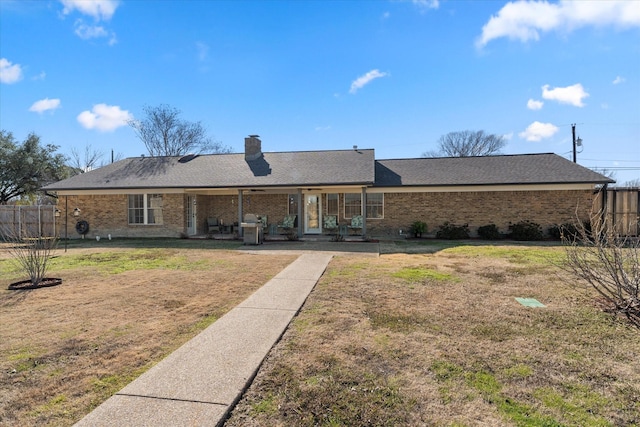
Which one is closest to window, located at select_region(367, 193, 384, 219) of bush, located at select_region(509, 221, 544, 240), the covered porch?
the covered porch

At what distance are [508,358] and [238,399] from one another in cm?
287

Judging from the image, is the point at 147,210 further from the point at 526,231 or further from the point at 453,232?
the point at 526,231

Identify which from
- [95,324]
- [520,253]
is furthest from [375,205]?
[95,324]

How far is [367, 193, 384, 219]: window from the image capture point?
17.0m

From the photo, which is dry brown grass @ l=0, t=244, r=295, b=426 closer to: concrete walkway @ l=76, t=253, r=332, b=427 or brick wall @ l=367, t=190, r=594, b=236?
concrete walkway @ l=76, t=253, r=332, b=427

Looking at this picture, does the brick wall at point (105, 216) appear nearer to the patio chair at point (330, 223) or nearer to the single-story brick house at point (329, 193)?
the single-story brick house at point (329, 193)

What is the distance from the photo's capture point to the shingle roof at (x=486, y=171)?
15.6m

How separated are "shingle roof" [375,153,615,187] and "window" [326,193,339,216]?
2374 millimetres

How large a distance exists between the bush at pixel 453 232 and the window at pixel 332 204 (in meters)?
5.30

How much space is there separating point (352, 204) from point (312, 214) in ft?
7.38

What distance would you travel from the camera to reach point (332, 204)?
57.7 feet

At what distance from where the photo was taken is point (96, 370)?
11.0 feet

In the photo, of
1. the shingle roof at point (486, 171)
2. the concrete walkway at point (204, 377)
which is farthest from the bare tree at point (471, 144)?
the concrete walkway at point (204, 377)

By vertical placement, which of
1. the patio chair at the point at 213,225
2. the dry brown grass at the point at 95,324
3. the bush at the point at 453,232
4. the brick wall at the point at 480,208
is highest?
the brick wall at the point at 480,208
